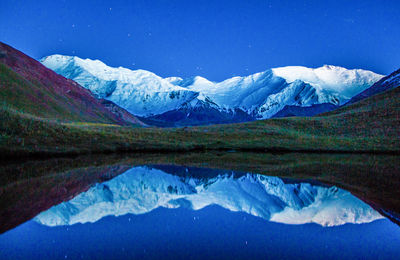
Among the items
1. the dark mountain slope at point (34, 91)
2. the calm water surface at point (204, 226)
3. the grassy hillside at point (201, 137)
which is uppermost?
the dark mountain slope at point (34, 91)

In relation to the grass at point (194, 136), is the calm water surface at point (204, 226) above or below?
below

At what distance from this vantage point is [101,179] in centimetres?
1695

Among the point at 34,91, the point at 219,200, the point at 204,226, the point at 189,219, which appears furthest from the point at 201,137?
the point at 34,91

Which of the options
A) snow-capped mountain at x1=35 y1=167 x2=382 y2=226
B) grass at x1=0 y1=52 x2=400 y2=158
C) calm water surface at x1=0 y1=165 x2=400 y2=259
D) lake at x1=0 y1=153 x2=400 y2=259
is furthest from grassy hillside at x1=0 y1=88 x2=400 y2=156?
calm water surface at x1=0 y1=165 x2=400 y2=259

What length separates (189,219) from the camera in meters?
10.7

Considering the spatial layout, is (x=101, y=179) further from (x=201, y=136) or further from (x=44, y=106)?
(x=44, y=106)

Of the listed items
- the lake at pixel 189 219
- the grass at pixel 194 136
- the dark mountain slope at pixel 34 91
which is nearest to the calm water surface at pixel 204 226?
the lake at pixel 189 219

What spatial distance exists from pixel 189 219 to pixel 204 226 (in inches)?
35.4

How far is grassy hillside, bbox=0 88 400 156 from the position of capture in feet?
101

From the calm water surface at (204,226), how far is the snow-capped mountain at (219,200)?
4cm

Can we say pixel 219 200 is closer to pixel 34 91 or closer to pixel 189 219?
pixel 189 219

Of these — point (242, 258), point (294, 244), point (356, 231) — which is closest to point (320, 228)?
point (356, 231)

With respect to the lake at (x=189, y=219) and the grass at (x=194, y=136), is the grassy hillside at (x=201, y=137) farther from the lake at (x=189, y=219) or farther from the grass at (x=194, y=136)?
the lake at (x=189, y=219)

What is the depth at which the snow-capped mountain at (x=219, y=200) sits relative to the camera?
10.9m
